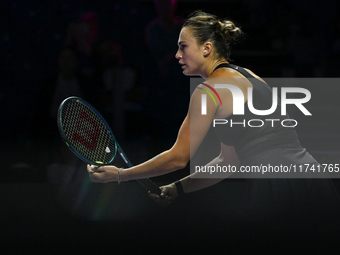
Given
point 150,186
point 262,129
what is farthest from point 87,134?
point 262,129

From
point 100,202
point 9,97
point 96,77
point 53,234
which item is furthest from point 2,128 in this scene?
point 53,234

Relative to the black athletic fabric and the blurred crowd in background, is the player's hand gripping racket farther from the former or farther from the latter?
the blurred crowd in background

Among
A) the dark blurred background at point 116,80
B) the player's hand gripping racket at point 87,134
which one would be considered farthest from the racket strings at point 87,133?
the dark blurred background at point 116,80

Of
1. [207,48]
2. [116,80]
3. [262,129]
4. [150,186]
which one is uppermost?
[207,48]

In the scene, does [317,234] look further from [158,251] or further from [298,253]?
[158,251]

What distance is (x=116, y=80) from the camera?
4102 mm

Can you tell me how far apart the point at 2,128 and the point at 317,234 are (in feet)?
12.6

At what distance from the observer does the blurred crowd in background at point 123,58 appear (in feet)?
12.7

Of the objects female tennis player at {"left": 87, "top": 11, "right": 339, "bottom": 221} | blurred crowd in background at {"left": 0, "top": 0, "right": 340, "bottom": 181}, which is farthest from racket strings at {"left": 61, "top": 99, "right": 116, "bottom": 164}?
blurred crowd in background at {"left": 0, "top": 0, "right": 340, "bottom": 181}

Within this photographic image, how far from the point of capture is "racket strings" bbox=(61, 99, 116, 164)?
1.83m

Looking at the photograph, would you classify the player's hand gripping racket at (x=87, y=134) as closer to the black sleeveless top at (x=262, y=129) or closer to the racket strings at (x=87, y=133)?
the racket strings at (x=87, y=133)

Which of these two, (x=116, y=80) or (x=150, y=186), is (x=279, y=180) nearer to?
(x=150, y=186)

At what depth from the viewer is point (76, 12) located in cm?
492

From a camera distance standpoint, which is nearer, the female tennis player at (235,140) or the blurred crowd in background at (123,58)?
the female tennis player at (235,140)
